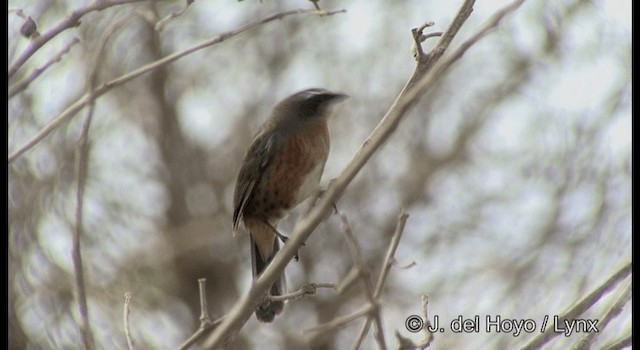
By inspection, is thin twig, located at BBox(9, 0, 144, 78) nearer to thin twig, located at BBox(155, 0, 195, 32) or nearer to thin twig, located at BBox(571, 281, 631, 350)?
thin twig, located at BBox(155, 0, 195, 32)

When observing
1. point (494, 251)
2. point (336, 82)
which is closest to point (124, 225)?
point (336, 82)

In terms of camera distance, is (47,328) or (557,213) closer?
(47,328)

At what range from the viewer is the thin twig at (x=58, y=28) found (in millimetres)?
2367

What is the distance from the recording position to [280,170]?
179 inches

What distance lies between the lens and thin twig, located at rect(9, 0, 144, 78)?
7.77 feet

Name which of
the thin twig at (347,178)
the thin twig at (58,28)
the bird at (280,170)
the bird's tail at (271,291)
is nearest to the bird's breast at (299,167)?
the bird at (280,170)

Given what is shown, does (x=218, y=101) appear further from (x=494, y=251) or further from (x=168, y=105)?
(x=494, y=251)

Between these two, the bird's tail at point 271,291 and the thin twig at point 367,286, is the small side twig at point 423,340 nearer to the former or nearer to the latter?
the thin twig at point 367,286

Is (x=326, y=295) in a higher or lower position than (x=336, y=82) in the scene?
lower

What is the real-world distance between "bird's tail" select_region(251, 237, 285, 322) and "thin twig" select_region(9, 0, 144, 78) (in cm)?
172

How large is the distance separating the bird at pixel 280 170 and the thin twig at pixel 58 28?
6.38 ft

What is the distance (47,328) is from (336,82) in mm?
3664

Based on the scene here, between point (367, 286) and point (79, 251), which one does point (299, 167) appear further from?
point (367, 286)

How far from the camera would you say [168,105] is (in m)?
9.02
